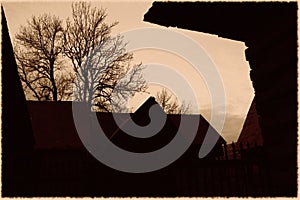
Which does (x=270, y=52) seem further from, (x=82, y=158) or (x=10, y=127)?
(x=82, y=158)

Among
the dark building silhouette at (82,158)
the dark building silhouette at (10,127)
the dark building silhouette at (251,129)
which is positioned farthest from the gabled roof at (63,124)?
the dark building silhouette at (10,127)

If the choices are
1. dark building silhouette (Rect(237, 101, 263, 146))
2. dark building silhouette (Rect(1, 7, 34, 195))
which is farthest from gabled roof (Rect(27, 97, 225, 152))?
dark building silhouette (Rect(1, 7, 34, 195))

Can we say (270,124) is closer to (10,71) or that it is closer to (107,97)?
(10,71)

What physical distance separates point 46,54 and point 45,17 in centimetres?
273

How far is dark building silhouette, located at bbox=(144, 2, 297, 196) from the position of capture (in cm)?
365

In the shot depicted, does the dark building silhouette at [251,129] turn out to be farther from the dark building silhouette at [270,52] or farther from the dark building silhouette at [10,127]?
the dark building silhouette at [270,52]

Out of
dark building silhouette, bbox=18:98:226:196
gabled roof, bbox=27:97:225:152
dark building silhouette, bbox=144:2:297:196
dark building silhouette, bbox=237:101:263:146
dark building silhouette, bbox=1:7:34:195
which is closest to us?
dark building silhouette, bbox=144:2:297:196

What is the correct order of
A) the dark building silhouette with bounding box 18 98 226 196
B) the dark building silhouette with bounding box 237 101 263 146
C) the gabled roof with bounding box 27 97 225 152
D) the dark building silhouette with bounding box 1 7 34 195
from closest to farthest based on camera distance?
the dark building silhouette with bounding box 1 7 34 195 < the dark building silhouette with bounding box 18 98 226 196 < the gabled roof with bounding box 27 97 225 152 < the dark building silhouette with bounding box 237 101 263 146

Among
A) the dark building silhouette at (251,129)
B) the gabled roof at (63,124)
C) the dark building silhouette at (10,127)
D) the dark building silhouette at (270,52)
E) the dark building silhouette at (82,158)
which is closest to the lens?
the dark building silhouette at (270,52)

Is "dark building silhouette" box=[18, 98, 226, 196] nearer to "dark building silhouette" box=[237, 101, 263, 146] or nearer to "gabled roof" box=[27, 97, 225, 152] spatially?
"gabled roof" box=[27, 97, 225, 152]

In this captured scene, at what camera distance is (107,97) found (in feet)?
76.3

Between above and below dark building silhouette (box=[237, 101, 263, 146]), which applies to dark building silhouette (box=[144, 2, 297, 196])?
above

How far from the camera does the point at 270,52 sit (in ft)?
13.2

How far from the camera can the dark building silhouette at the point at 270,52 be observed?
3648 millimetres
